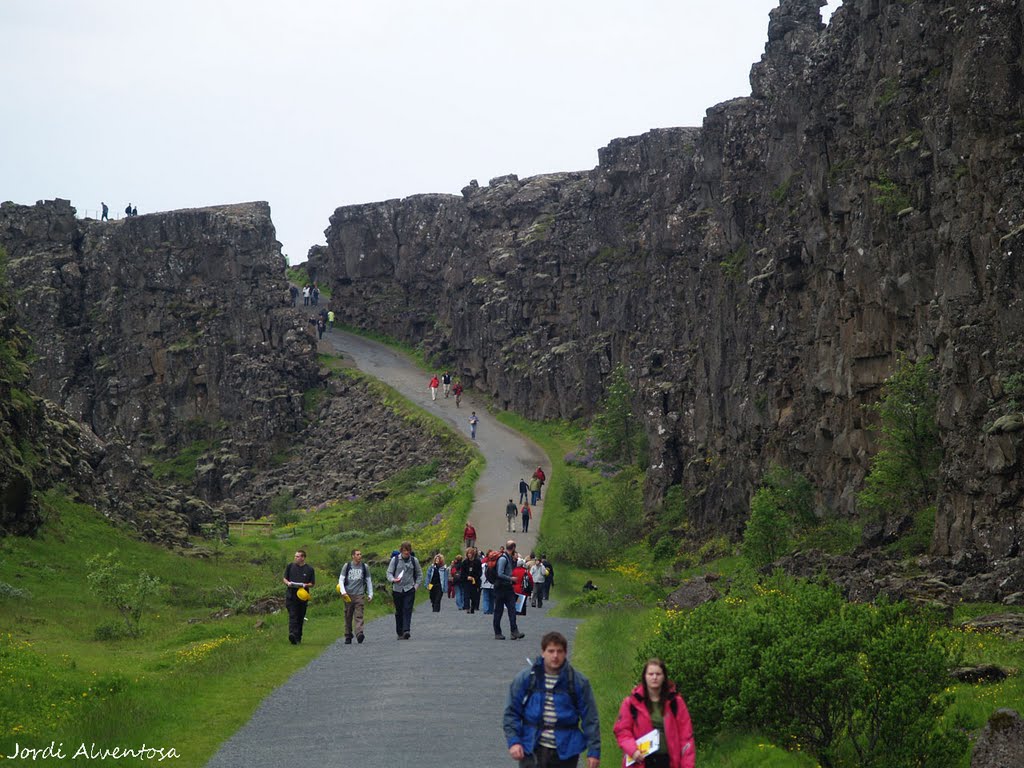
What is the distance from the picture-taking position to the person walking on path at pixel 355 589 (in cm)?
2625

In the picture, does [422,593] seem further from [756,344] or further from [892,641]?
[892,641]

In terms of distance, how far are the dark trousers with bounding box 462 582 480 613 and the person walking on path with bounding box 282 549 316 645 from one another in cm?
748

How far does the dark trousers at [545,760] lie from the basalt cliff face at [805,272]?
749 inches

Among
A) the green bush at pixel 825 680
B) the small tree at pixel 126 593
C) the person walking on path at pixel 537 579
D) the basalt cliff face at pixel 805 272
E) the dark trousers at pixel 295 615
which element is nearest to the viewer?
the green bush at pixel 825 680

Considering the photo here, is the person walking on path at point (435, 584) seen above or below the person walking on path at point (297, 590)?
below

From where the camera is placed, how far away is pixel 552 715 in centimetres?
1259

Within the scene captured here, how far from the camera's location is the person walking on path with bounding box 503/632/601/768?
12.5m

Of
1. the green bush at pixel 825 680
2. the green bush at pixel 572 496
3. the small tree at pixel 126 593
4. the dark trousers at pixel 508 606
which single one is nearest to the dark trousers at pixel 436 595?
the small tree at pixel 126 593

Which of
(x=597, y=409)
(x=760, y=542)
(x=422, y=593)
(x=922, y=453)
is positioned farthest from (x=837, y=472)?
(x=597, y=409)

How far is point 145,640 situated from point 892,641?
2021 centimetres

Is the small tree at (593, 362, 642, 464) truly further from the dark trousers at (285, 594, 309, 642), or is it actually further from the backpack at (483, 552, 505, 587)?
the dark trousers at (285, 594, 309, 642)

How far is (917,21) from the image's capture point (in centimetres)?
3991

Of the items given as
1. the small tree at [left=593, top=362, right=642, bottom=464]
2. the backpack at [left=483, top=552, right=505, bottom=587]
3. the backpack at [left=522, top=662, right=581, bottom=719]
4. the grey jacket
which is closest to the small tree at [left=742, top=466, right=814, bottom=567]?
the backpack at [left=483, top=552, right=505, bottom=587]

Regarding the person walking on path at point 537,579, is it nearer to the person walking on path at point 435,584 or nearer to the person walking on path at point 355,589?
the person walking on path at point 435,584
